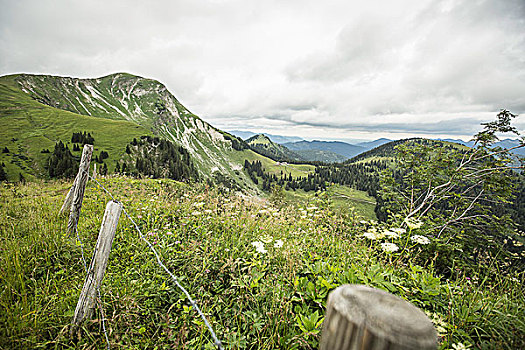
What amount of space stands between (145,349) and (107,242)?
1.57 meters

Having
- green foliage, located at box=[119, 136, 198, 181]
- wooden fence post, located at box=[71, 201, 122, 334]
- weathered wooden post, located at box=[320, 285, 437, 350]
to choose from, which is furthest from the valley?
green foliage, located at box=[119, 136, 198, 181]

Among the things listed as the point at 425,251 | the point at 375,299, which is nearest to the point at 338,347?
the point at 375,299

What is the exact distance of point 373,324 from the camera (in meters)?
1.06

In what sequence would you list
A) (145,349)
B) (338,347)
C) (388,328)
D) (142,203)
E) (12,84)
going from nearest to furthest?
(388,328), (338,347), (145,349), (142,203), (12,84)

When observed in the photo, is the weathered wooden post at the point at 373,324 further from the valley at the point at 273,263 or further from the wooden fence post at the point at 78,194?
the wooden fence post at the point at 78,194

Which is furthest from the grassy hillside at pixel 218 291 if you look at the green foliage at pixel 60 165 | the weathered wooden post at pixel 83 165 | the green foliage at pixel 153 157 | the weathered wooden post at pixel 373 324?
the green foliage at pixel 153 157

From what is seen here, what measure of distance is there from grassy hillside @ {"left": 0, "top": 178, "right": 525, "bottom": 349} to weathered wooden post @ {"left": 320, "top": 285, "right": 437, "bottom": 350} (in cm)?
164

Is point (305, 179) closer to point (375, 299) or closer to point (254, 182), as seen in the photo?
point (254, 182)

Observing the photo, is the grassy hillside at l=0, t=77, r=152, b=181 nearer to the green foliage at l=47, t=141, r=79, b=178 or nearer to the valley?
the green foliage at l=47, t=141, r=79, b=178

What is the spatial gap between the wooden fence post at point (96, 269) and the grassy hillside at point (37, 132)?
8956 cm

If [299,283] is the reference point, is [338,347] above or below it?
above

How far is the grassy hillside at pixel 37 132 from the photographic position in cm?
7212

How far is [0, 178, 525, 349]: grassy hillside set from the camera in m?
2.81

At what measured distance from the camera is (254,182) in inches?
7318
